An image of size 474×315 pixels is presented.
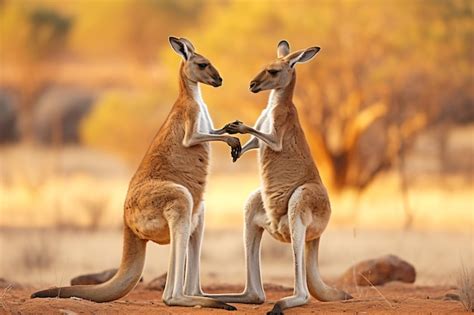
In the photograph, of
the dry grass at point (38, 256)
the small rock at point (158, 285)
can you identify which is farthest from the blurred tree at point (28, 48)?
the small rock at point (158, 285)

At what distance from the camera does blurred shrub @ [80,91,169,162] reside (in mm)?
26906

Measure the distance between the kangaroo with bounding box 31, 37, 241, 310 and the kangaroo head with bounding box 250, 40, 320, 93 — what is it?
1.14ft

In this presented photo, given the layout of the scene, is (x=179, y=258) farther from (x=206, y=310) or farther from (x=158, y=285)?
(x=158, y=285)

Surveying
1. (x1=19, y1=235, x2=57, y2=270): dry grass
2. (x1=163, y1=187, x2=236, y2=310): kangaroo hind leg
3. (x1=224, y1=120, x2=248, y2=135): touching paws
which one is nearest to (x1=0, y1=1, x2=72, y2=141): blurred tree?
(x1=19, y1=235, x2=57, y2=270): dry grass

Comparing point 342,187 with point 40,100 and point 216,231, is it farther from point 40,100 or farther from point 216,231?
point 40,100

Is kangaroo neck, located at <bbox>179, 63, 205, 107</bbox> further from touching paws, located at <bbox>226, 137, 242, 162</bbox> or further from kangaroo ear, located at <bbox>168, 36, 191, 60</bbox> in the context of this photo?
touching paws, located at <bbox>226, 137, 242, 162</bbox>

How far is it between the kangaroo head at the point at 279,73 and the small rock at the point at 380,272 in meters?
2.87

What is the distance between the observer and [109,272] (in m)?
11.0

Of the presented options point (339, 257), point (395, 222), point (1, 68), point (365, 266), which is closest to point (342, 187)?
point (395, 222)

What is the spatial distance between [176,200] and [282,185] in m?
0.86

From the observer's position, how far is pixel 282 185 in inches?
358

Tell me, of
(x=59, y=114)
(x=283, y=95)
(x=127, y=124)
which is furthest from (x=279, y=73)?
(x=59, y=114)

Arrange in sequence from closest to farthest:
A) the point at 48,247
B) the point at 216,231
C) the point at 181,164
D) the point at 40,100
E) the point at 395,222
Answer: the point at 181,164 < the point at 48,247 < the point at 216,231 < the point at 395,222 < the point at 40,100

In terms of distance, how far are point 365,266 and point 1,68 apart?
31.5m
